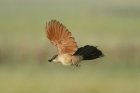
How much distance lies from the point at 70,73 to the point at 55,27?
0.81 metres

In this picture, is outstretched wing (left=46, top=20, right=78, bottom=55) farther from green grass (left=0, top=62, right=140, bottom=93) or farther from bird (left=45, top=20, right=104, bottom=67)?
green grass (left=0, top=62, right=140, bottom=93)

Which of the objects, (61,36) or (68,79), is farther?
(68,79)

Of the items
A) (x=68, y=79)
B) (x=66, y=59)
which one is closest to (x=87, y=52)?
(x=66, y=59)

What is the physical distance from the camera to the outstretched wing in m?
1.12

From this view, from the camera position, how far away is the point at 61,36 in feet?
3.71

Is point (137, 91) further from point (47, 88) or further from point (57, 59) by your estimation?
point (57, 59)

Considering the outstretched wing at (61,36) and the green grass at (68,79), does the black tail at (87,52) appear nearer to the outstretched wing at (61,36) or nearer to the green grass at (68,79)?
the outstretched wing at (61,36)

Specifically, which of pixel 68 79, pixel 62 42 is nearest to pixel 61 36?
pixel 62 42

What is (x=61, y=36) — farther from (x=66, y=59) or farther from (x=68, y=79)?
(x=68, y=79)

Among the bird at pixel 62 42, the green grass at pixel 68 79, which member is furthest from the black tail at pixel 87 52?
the green grass at pixel 68 79

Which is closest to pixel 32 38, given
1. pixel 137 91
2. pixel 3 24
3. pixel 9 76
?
pixel 3 24

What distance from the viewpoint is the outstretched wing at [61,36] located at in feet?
3.67

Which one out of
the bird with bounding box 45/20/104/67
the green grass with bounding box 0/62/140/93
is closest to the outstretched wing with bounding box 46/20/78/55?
the bird with bounding box 45/20/104/67

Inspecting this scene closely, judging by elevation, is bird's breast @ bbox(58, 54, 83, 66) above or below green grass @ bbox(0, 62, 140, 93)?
below
